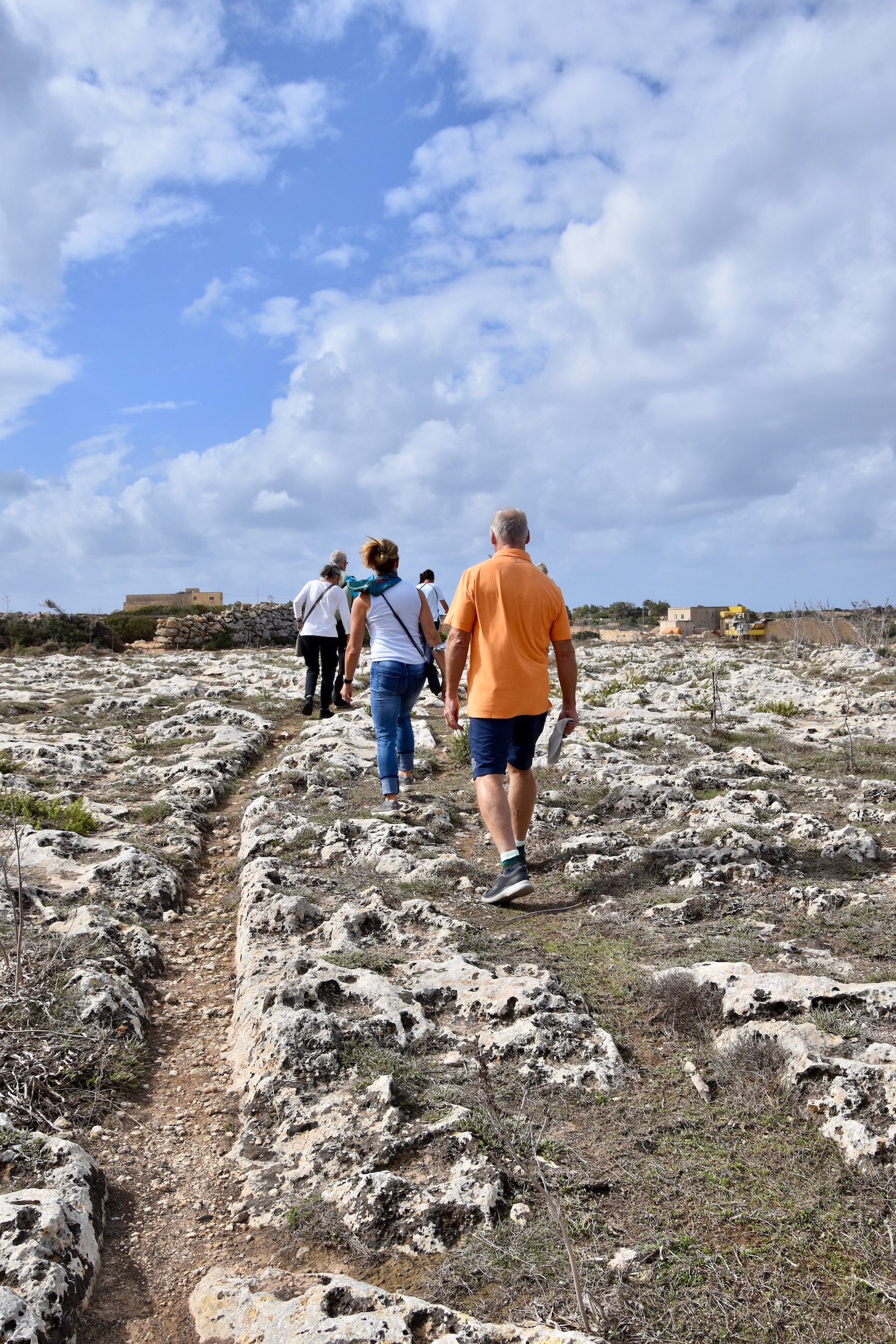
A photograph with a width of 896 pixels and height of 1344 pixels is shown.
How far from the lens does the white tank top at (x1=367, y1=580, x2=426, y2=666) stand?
6.25 m

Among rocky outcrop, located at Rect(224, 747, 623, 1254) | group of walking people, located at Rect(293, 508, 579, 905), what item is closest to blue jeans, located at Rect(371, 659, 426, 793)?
group of walking people, located at Rect(293, 508, 579, 905)

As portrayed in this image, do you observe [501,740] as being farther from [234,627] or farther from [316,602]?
[234,627]

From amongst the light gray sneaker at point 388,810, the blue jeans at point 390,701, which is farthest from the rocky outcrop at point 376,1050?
the blue jeans at point 390,701

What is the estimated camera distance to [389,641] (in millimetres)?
6270

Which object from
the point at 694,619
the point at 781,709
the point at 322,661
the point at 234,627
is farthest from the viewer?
the point at 694,619

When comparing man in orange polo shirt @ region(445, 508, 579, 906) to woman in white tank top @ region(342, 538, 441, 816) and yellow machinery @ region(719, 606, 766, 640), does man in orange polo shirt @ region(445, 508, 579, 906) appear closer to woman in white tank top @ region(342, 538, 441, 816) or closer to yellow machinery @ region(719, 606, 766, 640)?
woman in white tank top @ region(342, 538, 441, 816)

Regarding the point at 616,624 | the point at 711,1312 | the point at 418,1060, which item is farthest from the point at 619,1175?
the point at 616,624

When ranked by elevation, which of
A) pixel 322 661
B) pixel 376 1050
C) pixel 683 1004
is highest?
pixel 322 661

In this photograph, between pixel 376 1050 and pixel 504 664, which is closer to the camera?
pixel 376 1050

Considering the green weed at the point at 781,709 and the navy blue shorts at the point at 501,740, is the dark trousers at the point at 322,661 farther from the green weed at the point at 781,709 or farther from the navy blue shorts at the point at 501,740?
the navy blue shorts at the point at 501,740

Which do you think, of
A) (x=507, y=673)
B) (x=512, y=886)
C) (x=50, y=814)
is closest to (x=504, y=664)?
(x=507, y=673)

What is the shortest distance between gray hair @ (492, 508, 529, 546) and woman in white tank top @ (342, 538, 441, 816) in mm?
1528

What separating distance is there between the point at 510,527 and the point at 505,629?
0.62 meters

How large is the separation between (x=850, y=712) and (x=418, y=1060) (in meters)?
8.08
